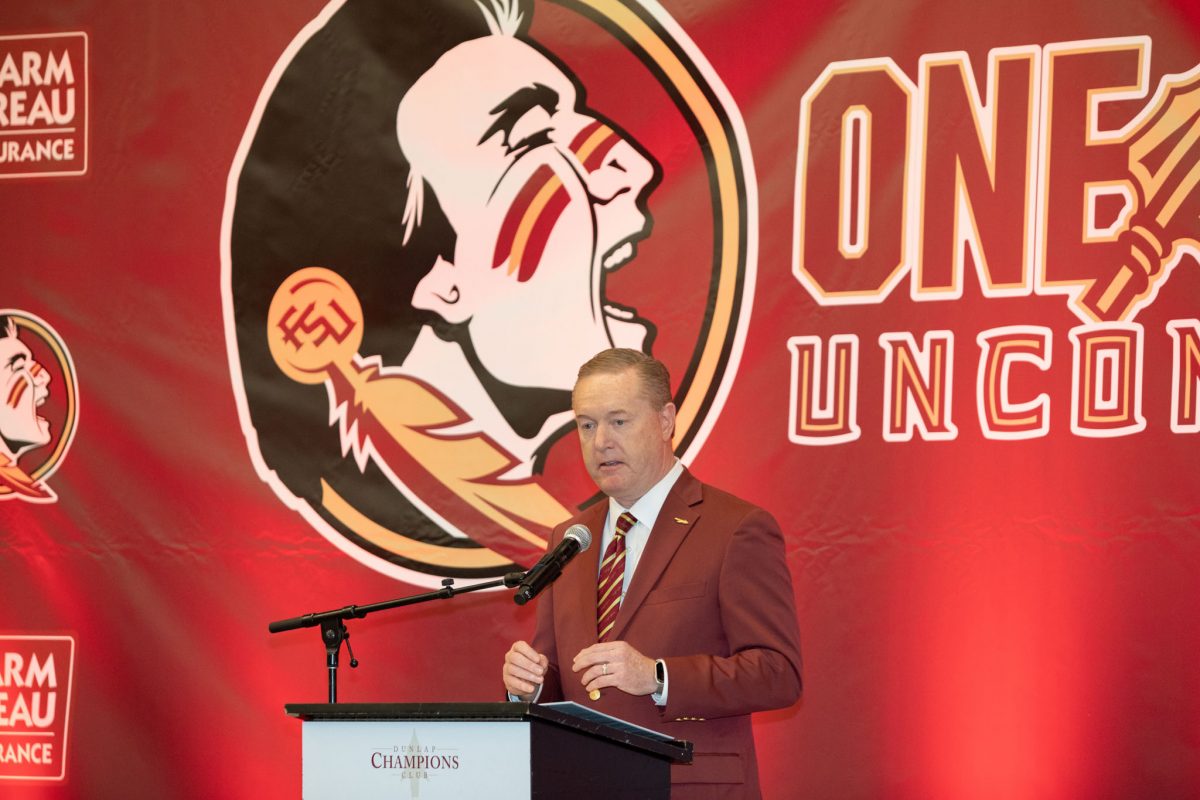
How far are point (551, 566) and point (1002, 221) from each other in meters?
2.00

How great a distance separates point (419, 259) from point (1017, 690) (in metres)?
2.23

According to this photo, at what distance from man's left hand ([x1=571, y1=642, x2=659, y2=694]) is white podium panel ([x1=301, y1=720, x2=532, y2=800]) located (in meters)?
0.31

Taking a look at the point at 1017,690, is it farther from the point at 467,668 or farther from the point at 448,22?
the point at 448,22

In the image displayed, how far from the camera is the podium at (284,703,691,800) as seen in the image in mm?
2289

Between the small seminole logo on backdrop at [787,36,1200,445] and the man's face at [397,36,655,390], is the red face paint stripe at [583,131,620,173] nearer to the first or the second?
the man's face at [397,36,655,390]

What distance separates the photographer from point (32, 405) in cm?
496

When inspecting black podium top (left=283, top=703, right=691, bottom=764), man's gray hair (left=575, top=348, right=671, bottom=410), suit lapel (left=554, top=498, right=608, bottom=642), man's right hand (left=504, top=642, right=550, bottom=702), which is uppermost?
man's gray hair (left=575, top=348, right=671, bottom=410)

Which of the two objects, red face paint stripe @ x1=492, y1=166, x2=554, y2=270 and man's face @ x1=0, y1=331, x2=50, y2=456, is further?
man's face @ x1=0, y1=331, x2=50, y2=456

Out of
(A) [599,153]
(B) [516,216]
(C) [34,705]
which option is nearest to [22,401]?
(C) [34,705]

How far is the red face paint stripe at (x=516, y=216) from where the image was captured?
176 inches

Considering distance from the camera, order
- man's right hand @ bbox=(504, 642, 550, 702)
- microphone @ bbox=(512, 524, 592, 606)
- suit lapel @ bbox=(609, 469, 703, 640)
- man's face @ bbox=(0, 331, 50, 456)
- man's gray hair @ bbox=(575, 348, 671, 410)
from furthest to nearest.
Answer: man's face @ bbox=(0, 331, 50, 456) < man's gray hair @ bbox=(575, 348, 671, 410) < suit lapel @ bbox=(609, 469, 703, 640) < man's right hand @ bbox=(504, 642, 550, 702) < microphone @ bbox=(512, 524, 592, 606)

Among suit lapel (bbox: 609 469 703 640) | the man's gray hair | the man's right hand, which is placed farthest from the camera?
the man's gray hair

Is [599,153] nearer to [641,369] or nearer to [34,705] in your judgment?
[641,369]

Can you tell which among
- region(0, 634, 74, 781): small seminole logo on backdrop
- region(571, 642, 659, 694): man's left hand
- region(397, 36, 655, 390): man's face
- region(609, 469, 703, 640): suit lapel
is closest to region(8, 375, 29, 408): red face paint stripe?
region(0, 634, 74, 781): small seminole logo on backdrop
